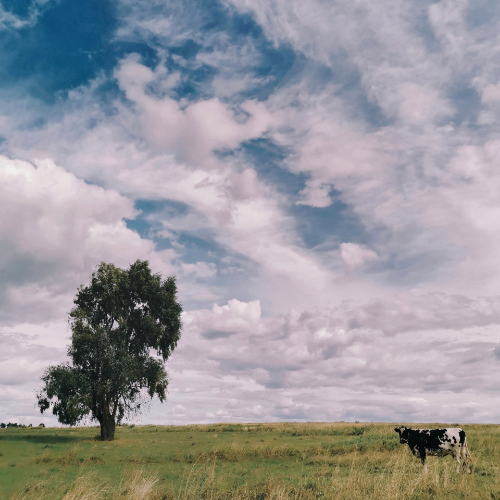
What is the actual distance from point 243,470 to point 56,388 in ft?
92.6

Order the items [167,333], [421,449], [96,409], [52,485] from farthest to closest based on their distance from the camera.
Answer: [167,333] < [96,409] < [421,449] < [52,485]

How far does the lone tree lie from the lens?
146 ft

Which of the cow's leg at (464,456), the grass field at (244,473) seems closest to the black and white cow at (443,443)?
the cow's leg at (464,456)

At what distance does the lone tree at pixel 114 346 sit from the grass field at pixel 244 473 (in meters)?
6.38

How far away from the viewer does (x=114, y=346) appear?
47.7m

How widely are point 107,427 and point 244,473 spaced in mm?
28929

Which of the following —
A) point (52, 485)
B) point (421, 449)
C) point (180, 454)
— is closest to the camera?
point (52, 485)

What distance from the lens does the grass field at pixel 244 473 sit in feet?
48.8

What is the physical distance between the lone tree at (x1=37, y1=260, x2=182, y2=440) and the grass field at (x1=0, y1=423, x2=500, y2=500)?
6.38m

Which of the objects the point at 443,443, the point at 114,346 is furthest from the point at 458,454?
the point at 114,346

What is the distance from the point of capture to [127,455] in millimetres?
31953

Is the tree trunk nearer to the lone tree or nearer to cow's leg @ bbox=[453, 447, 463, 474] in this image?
the lone tree

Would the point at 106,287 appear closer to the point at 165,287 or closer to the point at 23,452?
the point at 165,287

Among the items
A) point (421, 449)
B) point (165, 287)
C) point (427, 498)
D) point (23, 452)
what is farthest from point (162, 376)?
point (427, 498)
